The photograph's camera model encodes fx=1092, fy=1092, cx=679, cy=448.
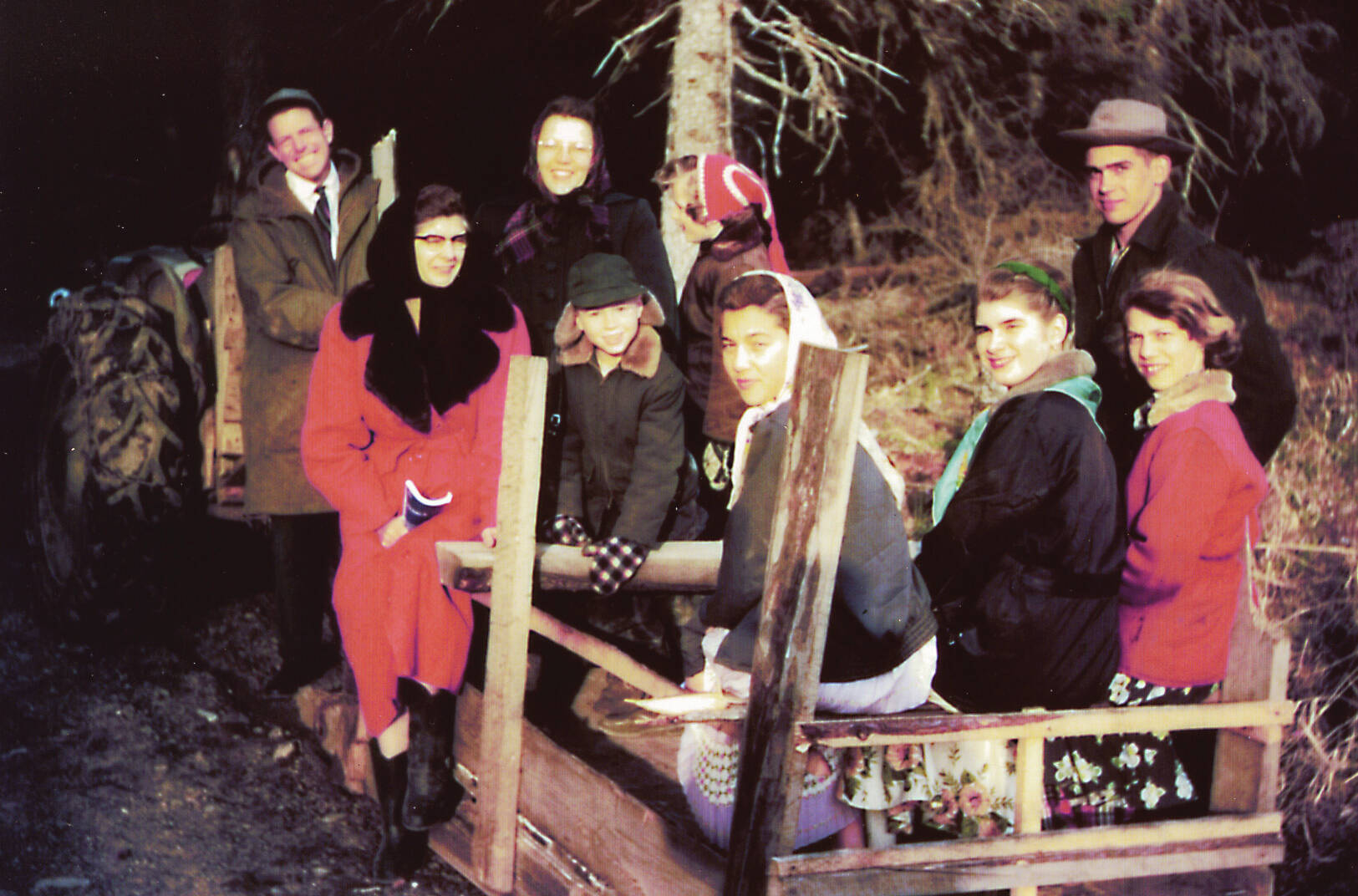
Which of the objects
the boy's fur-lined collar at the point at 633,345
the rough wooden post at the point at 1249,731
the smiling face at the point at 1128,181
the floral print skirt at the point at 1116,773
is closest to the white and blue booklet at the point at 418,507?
the boy's fur-lined collar at the point at 633,345

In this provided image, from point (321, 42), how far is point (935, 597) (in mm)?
5150

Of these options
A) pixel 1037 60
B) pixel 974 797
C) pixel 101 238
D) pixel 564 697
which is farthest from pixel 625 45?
pixel 974 797

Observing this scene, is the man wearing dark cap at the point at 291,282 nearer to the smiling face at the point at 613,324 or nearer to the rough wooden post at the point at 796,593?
the smiling face at the point at 613,324

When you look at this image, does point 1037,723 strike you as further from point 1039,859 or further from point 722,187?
point 722,187

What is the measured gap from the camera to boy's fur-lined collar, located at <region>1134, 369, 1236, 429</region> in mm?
3119

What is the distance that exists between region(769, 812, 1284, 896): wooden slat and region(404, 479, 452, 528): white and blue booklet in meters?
1.86

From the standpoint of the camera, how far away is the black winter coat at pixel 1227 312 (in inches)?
146

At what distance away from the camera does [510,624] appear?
3.27 meters

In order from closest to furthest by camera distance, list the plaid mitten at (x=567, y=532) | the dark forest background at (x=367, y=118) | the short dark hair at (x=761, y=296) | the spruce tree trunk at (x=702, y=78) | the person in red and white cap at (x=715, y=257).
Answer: the short dark hair at (x=761, y=296)
the plaid mitten at (x=567, y=532)
the person in red and white cap at (x=715, y=257)
the dark forest background at (x=367, y=118)
the spruce tree trunk at (x=702, y=78)

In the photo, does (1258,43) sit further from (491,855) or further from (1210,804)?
(491,855)

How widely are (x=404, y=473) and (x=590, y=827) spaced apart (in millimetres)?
1373

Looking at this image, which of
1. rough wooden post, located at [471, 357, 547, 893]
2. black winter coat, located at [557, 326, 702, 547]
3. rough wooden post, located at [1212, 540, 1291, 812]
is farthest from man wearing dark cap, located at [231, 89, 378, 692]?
rough wooden post, located at [1212, 540, 1291, 812]

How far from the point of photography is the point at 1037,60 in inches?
242

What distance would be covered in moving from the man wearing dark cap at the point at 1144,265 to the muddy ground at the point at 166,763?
2911 millimetres
